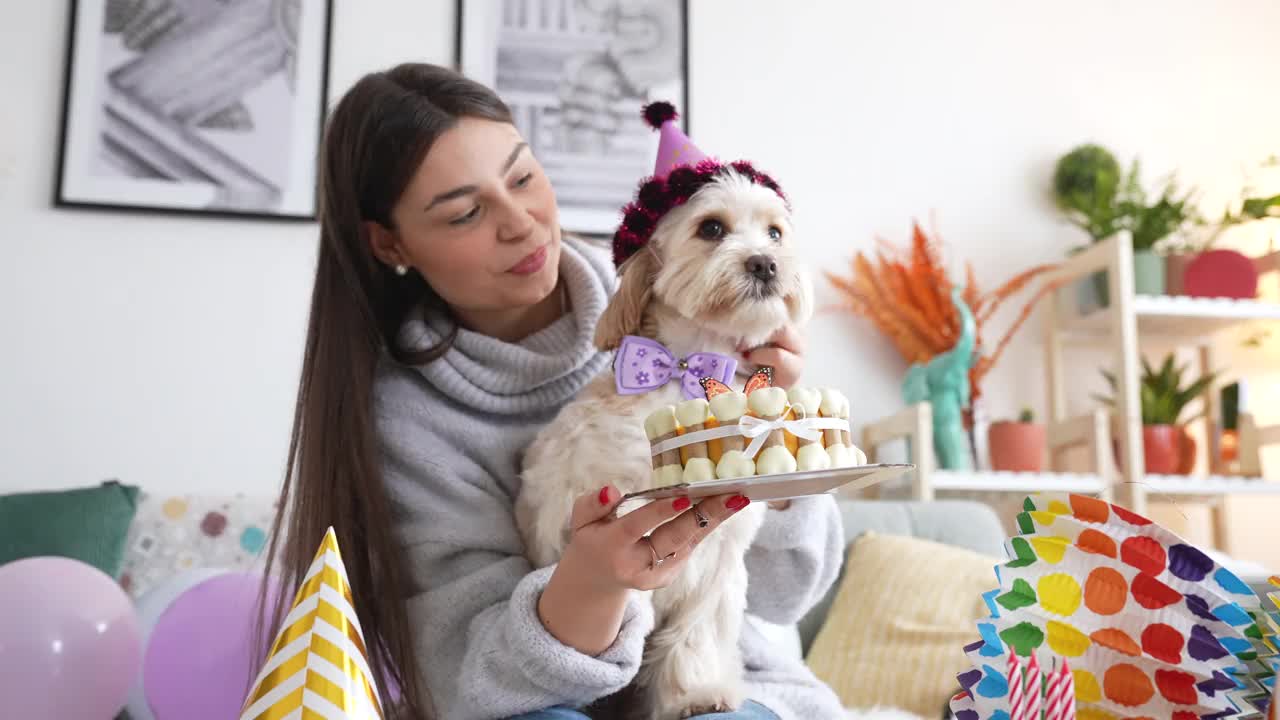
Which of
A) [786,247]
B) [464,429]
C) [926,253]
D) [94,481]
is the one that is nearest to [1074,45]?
[926,253]

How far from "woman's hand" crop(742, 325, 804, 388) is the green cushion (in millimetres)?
1850

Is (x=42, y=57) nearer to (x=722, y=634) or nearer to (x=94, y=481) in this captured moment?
(x=94, y=481)

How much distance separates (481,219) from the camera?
148cm

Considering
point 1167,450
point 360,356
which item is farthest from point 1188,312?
point 360,356

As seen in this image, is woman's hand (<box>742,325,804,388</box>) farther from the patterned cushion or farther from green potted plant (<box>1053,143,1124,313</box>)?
green potted plant (<box>1053,143,1124,313</box>)

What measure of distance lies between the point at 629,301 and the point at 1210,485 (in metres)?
2.42

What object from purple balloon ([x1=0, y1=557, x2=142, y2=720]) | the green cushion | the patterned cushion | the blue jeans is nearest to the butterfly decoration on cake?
the blue jeans

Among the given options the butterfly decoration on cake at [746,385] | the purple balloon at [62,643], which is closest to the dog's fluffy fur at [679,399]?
the butterfly decoration on cake at [746,385]

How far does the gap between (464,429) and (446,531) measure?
0.54 feet

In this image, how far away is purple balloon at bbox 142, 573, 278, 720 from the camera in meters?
1.94

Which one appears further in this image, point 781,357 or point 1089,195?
point 1089,195

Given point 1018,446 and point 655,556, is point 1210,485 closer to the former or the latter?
point 1018,446

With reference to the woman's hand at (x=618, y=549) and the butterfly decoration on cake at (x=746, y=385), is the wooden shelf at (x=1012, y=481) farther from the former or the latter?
the woman's hand at (x=618, y=549)

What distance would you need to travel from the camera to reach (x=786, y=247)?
137 cm
